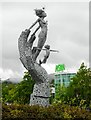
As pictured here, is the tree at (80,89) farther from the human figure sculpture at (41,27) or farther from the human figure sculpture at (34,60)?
the human figure sculpture at (41,27)

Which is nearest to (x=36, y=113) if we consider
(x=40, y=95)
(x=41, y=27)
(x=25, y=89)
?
(x=40, y=95)

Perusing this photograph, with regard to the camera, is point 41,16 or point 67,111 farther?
point 41,16

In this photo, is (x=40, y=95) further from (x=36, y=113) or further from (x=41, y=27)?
(x=36, y=113)

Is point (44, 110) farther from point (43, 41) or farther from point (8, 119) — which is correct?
point (43, 41)

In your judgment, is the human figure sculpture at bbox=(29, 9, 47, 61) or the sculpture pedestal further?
the sculpture pedestal

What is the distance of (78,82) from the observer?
85.8ft

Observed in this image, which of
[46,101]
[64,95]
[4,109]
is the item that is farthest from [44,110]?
[64,95]

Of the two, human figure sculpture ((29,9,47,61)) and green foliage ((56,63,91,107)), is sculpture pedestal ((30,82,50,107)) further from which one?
green foliage ((56,63,91,107))

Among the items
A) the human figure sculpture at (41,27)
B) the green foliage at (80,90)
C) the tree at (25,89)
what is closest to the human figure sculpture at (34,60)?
the human figure sculpture at (41,27)

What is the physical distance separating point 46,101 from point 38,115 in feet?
16.1

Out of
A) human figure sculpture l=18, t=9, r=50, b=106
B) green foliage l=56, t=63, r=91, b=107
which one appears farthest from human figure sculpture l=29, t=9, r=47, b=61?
green foliage l=56, t=63, r=91, b=107

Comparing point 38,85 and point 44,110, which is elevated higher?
point 38,85

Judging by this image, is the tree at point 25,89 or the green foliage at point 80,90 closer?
the green foliage at point 80,90

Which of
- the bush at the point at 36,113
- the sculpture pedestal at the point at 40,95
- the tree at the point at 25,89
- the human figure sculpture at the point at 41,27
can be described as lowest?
the bush at the point at 36,113
